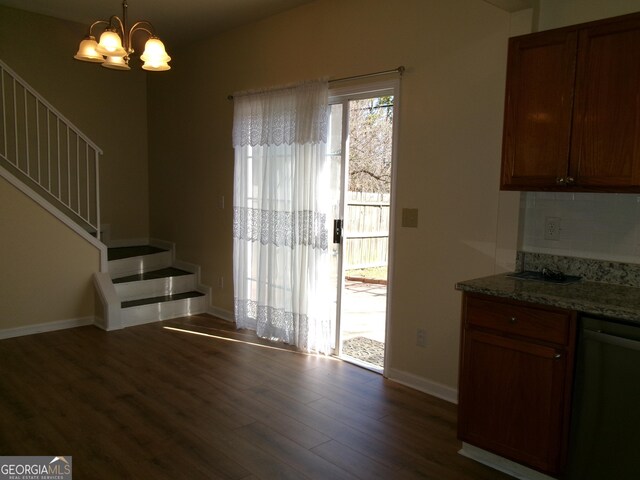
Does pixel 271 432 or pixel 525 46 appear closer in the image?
pixel 525 46

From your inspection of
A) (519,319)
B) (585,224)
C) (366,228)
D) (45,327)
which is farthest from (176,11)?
(519,319)

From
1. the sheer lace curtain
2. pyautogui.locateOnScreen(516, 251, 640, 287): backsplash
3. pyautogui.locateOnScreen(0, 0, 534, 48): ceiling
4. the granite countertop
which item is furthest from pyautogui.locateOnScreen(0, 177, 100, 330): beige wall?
pyautogui.locateOnScreen(516, 251, 640, 287): backsplash

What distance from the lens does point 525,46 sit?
101 inches

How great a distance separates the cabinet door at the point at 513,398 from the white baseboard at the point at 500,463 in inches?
4.2

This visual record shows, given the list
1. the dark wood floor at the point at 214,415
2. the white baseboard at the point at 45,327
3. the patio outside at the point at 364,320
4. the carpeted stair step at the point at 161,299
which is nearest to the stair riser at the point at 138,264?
the carpeted stair step at the point at 161,299

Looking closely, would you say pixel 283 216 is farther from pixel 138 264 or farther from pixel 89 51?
pixel 138 264

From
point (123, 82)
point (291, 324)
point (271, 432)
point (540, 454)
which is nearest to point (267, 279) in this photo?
point (291, 324)

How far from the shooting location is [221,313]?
5.33 m

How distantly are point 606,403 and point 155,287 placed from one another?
4.48 meters

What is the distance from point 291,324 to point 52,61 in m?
4.02

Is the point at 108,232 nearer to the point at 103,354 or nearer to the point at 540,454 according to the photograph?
the point at 103,354

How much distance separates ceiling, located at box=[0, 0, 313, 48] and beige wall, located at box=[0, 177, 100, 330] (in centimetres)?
186

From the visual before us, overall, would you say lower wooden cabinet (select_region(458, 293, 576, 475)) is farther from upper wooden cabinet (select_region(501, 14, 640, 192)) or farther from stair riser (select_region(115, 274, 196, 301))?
stair riser (select_region(115, 274, 196, 301))

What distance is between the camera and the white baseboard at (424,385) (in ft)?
10.9
